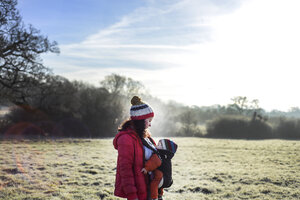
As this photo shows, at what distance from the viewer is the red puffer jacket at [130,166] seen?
3104 millimetres

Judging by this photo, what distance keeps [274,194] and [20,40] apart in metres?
17.4

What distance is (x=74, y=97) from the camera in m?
31.9

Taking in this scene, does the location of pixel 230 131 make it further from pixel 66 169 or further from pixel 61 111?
pixel 66 169

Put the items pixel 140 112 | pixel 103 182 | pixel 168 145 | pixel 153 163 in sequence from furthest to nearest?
pixel 103 182 < pixel 168 145 < pixel 140 112 < pixel 153 163

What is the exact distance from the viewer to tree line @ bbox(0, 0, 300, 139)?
1814 centimetres

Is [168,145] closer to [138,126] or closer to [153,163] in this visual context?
[153,163]

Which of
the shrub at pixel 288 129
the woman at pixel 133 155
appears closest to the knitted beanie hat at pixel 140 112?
the woman at pixel 133 155

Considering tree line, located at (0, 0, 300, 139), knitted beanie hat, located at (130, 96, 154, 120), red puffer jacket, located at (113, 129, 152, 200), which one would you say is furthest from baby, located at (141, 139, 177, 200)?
tree line, located at (0, 0, 300, 139)

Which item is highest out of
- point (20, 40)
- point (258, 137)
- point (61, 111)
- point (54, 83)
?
point (20, 40)

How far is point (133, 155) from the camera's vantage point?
10.5 ft

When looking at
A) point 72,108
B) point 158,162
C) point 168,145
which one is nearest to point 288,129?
point 72,108

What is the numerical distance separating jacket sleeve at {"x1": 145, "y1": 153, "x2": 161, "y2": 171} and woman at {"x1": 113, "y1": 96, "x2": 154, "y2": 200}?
80 mm

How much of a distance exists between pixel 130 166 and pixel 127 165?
0.13 ft

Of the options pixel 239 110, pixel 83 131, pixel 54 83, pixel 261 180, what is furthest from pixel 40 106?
pixel 239 110
